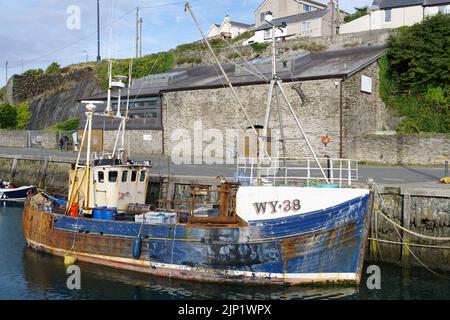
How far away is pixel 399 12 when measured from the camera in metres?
43.6

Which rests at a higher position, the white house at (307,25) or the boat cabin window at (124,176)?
the white house at (307,25)

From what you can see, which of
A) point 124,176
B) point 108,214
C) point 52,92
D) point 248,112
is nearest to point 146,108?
point 248,112

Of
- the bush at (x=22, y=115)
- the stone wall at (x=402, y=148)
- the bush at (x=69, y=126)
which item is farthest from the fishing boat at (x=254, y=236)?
the bush at (x=22, y=115)

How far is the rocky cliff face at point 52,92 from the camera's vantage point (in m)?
55.7

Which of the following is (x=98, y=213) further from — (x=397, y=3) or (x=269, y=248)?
(x=397, y=3)

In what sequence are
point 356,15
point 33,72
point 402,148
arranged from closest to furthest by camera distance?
point 402,148
point 356,15
point 33,72

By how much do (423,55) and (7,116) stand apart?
41.9 m

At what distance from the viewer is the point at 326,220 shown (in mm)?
13484

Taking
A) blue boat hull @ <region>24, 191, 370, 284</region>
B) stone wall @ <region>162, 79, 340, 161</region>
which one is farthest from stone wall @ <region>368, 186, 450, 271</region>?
stone wall @ <region>162, 79, 340, 161</region>

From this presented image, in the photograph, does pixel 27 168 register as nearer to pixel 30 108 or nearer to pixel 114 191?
pixel 114 191

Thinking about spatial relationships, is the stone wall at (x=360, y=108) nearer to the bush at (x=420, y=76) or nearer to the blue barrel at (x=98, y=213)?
the bush at (x=420, y=76)

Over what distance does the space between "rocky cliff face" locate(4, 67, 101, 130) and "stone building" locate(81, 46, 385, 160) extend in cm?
1531
